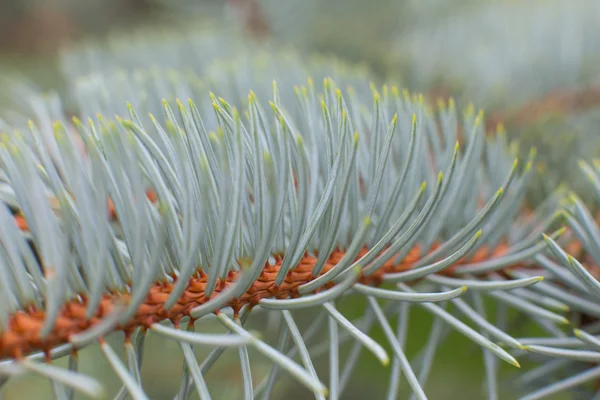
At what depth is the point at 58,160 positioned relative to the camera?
0.25m

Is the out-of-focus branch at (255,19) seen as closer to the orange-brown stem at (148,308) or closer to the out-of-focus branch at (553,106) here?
the out-of-focus branch at (553,106)

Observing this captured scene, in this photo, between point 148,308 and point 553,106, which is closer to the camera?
point 148,308

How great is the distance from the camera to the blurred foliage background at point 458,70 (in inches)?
15.9

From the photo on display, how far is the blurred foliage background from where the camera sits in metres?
0.40

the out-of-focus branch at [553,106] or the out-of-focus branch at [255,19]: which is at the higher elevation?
the out-of-focus branch at [255,19]

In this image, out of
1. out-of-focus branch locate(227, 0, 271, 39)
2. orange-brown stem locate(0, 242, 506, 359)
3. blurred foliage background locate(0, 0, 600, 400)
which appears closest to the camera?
orange-brown stem locate(0, 242, 506, 359)

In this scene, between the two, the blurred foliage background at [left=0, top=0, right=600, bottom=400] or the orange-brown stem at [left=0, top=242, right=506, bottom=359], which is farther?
the blurred foliage background at [left=0, top=0, right=600, bottom=400]

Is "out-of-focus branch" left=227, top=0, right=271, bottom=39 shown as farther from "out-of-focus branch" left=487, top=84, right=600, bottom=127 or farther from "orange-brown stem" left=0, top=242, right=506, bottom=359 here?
"orange-brown stem" left=0, top=242, right=506, bottom=359

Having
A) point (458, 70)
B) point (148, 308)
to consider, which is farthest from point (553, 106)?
point (148, 308)

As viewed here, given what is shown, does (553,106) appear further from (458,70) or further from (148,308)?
(148,308)

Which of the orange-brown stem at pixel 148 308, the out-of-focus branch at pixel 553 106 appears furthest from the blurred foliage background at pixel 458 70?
the orange-brown stem at pixel 148 308

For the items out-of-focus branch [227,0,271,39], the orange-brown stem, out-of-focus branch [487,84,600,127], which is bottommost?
the orange-brown stem

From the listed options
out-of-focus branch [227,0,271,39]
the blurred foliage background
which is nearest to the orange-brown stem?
the blurred foliage background

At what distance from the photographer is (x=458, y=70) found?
19.7 inches
